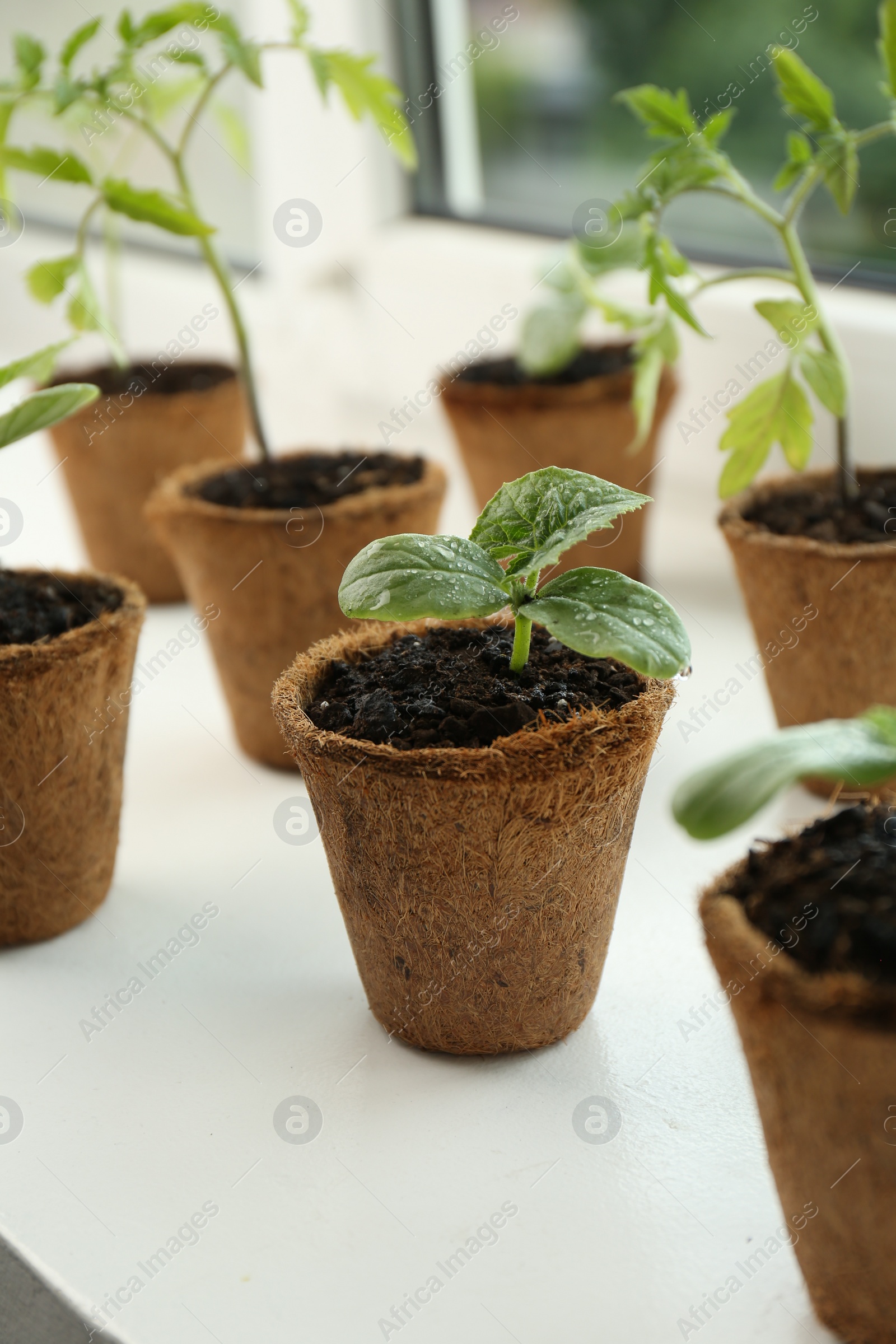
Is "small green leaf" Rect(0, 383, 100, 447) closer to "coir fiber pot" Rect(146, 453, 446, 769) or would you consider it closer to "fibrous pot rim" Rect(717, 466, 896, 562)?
"coir fiber pot" Rect(146, 453, 446, 769)

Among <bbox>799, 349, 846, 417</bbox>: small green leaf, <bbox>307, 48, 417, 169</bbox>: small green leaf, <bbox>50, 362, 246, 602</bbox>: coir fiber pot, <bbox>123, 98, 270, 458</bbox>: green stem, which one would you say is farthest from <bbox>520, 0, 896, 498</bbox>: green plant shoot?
<bbox>50, 362, 246, 602</bbox>: coir fiber pot

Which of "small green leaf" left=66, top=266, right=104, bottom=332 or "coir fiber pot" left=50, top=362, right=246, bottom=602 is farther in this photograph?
"coir fiber pot" left=50, top=362, right=246, bottom=602

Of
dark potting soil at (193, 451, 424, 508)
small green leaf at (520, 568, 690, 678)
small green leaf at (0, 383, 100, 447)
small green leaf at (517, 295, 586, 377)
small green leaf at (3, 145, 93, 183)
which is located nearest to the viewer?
small green leaf at (520, 568, 690, 678)

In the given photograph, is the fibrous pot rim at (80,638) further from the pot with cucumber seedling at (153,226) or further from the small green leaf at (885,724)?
the small green leaf at (885,724)

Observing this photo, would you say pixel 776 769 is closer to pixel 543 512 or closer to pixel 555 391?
pixel 543 512

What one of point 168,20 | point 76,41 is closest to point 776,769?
point 168,20
